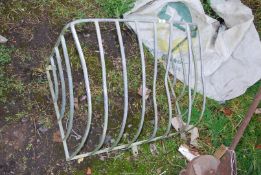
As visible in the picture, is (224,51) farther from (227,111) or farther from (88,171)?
(88,171)

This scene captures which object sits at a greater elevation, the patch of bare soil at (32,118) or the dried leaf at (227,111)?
the patch of bare soil at (32,118)

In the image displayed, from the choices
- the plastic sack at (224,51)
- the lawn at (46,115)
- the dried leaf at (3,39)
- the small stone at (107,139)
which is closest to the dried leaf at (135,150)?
the lawn at (46,115)

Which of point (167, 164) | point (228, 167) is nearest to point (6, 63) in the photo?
point (167, 164)

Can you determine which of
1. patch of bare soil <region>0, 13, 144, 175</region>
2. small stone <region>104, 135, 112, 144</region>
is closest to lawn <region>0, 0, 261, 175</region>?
patch of bare soil <region>0, 13, 144, 175</region>

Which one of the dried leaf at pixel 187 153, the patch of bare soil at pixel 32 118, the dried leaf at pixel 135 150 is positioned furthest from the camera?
the dried leaf at pixel 187 153

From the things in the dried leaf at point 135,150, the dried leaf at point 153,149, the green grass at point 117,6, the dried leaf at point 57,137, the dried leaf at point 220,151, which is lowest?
the dried leaf at point 220,151

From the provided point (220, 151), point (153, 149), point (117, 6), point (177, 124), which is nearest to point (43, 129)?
point (153, 149)

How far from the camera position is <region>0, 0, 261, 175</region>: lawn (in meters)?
3.16

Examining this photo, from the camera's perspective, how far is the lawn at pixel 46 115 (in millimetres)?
3164

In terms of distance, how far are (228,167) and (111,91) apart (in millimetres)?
1209

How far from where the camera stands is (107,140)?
3383mm

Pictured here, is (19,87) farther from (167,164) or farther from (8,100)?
(167,164)

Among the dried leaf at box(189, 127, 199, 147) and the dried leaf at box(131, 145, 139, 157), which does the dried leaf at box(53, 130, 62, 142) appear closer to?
the dried leaf at box(131, 145, 139, 157)

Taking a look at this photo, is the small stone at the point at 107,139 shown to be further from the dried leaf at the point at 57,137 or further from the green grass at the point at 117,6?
the green grass at the point at 117,6
